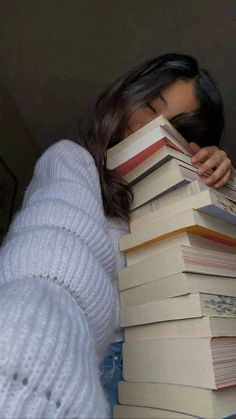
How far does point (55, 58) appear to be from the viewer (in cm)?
137

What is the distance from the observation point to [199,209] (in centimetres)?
45

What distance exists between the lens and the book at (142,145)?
53 cm

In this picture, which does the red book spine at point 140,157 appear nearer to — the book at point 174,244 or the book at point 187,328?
the book at point 174,244

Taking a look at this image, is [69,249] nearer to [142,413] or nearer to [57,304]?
[57,304]

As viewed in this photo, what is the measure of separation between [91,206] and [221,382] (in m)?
0.23

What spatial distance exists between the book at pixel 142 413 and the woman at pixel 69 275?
0.05 meters

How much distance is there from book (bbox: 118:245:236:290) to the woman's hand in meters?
0.13

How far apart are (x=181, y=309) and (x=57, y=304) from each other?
0.68 feet

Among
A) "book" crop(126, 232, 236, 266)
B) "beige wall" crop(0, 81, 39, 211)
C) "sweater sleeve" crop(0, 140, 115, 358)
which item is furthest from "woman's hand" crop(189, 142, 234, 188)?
"beige wall" crop(0, 81, 39, 211)

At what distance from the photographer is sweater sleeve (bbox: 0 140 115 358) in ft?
0.95

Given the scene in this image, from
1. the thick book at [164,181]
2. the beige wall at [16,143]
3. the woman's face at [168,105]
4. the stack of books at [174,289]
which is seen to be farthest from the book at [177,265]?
the beige wall at [16,143]

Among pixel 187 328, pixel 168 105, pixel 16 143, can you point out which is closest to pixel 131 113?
pixel 168 105

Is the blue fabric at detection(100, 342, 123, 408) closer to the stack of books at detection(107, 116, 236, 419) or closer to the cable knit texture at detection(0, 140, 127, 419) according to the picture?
the stack of books at detection(107, 116, 236, 419)

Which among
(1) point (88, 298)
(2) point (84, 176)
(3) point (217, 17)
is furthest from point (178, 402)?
(3) point (217, 17)
